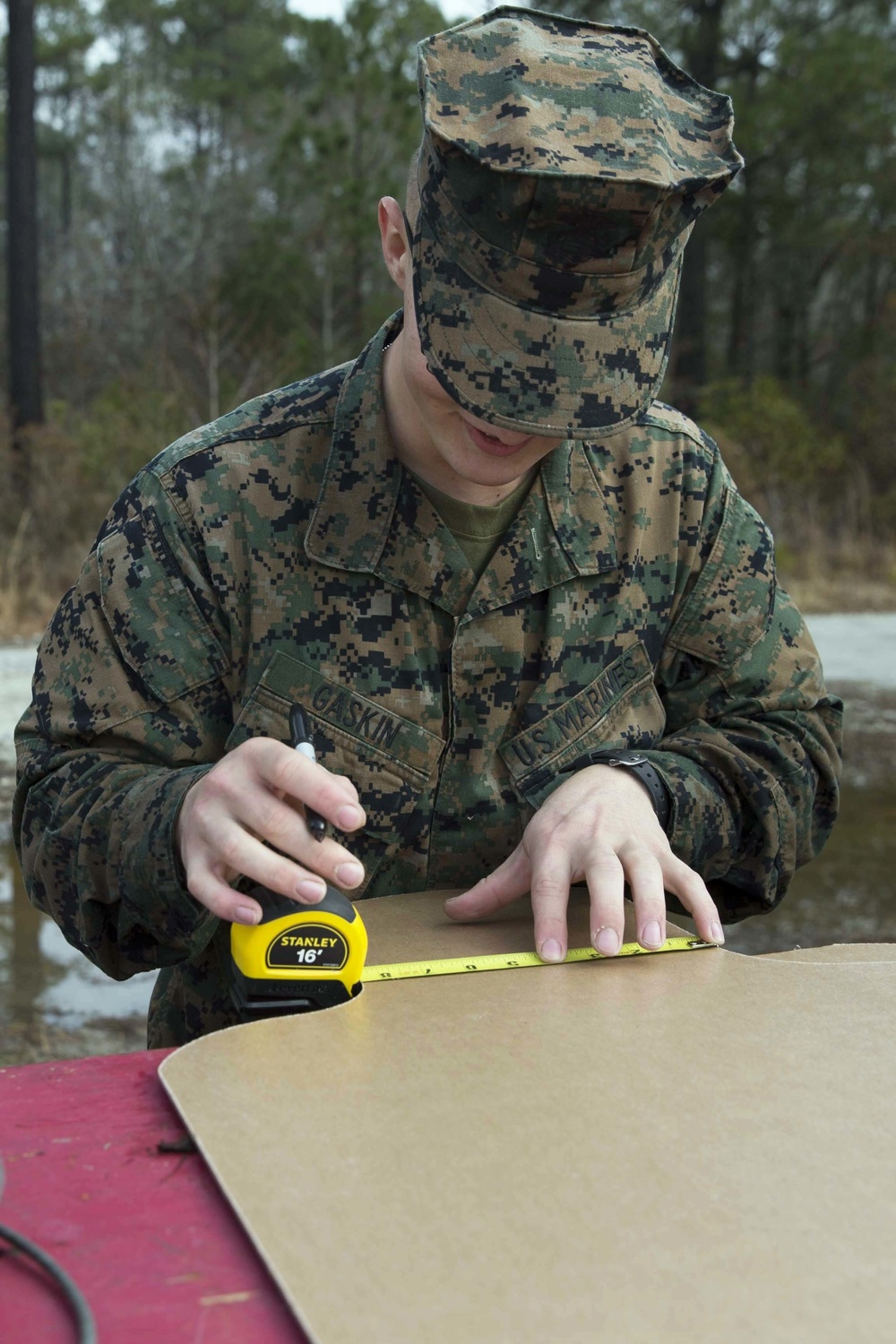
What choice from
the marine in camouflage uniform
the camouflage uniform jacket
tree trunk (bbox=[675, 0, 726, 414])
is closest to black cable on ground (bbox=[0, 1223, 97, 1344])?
the marine in camouflage uniform

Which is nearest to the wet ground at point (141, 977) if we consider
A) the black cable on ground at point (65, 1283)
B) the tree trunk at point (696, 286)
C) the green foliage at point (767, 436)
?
the black cable on ground at point (65, 1283)

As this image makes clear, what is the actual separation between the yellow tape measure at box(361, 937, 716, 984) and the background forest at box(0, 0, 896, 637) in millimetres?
6577

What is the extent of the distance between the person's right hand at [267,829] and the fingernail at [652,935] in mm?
310

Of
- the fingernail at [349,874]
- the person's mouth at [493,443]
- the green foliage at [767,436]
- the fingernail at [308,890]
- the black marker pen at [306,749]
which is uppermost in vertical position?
the person's mouth at [493,443]

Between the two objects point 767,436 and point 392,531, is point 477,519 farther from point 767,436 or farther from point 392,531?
point 767,436

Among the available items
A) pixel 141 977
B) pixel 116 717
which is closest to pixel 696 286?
pixel 141 977

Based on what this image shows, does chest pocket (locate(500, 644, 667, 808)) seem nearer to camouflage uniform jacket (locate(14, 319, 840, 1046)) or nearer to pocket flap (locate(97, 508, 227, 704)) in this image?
camouflage uniform jacket (locate(14, 319, 840, 1046))

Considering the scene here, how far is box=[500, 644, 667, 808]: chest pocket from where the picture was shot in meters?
1.68

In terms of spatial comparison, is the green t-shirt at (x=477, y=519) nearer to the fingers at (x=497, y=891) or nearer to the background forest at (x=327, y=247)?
the fingers at (x=497, y=891)

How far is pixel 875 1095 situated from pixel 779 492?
12280mm

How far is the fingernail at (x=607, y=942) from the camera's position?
128cm

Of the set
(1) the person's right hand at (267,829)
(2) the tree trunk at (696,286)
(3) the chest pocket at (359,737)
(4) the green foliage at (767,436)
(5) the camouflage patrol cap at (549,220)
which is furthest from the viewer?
(2) the tree trunk at (696,286)

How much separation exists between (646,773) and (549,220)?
0.62 metres

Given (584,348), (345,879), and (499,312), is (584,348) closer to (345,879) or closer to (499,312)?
(499,312)
